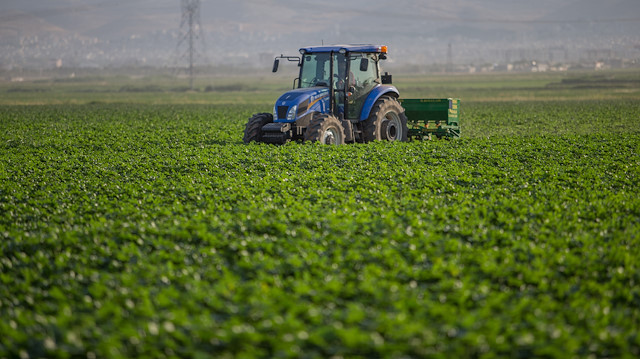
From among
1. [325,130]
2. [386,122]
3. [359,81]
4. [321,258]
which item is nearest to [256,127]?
[325,130]

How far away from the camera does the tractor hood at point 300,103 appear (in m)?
17.9

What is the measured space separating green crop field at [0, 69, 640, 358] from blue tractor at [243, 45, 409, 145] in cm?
201

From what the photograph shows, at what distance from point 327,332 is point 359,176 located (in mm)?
8325

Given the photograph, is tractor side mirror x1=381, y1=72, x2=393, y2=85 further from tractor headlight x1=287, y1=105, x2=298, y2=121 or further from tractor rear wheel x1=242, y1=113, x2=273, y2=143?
tractor rear wheel x1=242, y1=113, x2=273, y2=143

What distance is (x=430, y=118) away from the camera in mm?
21547

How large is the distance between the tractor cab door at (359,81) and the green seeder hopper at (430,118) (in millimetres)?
2261

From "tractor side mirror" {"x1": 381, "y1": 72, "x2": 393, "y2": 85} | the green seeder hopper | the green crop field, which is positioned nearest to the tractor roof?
"tractor side mirror" {"x1": 381, "y1": 72, "x2": 393, "y2": 85}

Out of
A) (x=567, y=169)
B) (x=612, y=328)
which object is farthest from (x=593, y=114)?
(x=612, y=328)

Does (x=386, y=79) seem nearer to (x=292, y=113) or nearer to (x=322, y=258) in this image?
(x=292, y=113)

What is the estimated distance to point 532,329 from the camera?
6.20 metres

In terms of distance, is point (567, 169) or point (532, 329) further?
point (567, 169)

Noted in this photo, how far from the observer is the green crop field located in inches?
233

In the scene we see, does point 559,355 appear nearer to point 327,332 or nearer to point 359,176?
point 327,332

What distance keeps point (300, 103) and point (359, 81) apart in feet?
7.04
